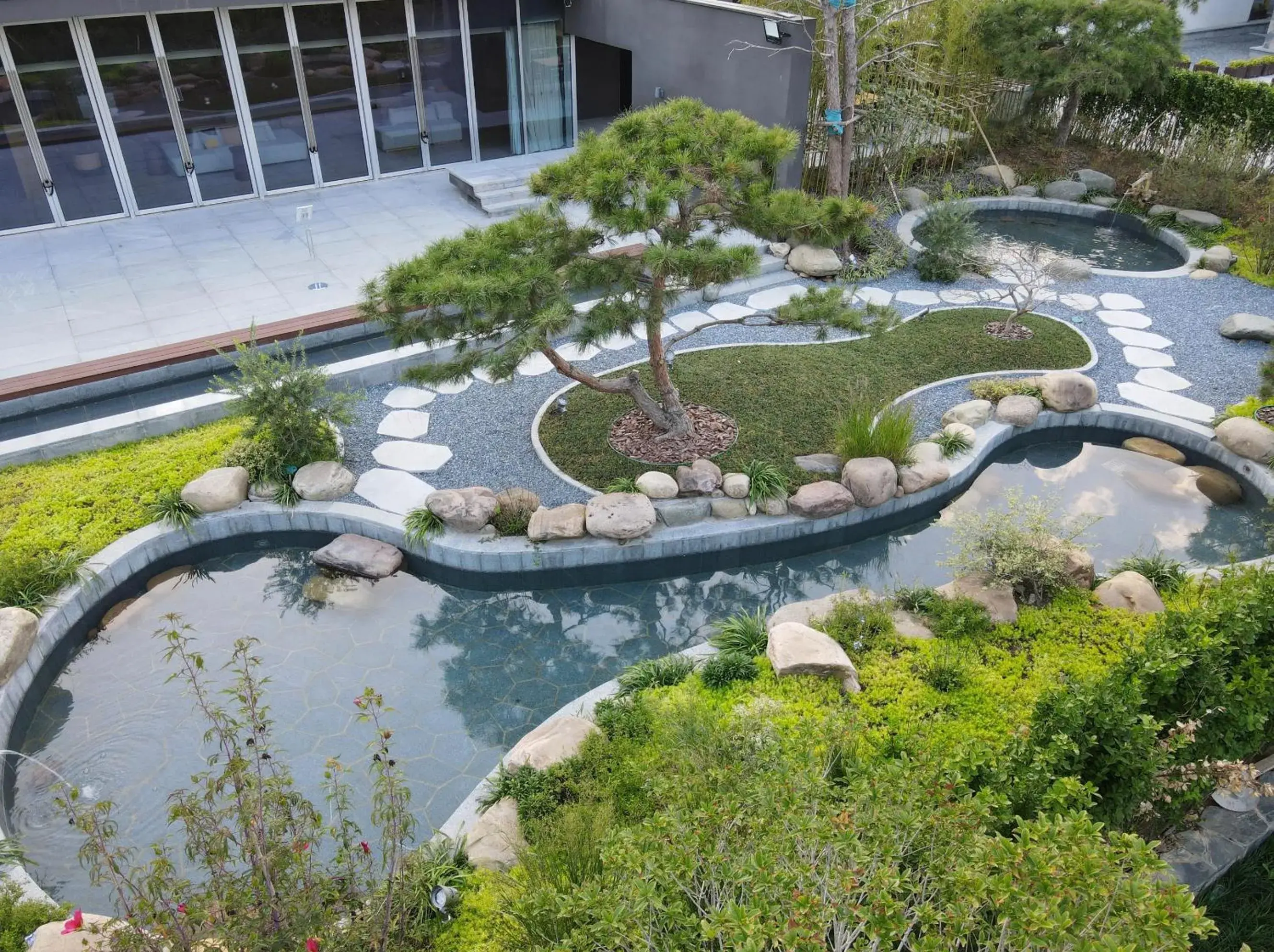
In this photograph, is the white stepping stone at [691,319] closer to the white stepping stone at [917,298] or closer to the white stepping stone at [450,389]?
the white stepping stone at [917,298]

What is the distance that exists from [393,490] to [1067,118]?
1170 centimetres

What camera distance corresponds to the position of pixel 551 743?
17.6ft

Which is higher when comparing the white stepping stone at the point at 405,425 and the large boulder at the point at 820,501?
the large boulder at the point at 820,501

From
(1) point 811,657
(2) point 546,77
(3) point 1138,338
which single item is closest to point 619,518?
(1) point 811,657

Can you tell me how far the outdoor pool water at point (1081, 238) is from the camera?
12023mm

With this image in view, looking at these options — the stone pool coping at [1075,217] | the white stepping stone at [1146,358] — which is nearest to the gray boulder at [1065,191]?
the stone pool coping at [1075,217]

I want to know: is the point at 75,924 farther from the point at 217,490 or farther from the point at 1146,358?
the point at 1146,358

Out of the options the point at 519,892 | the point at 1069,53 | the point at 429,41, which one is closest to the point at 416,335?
the point at 519,892

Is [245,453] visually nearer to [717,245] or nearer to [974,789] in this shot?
[717,245]

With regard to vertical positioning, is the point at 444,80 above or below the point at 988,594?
above

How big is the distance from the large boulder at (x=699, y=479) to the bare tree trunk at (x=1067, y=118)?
374 inches

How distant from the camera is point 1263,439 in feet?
26.1

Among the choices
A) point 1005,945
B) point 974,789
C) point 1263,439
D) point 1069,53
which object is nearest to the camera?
point 1005,945

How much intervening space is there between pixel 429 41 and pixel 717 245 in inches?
331
